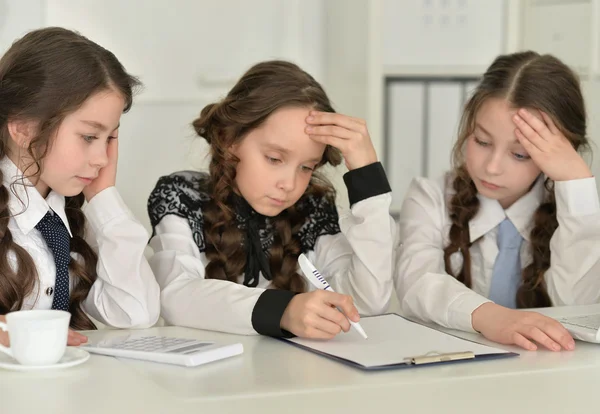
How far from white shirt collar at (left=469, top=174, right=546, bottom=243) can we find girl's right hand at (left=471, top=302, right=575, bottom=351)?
48cm

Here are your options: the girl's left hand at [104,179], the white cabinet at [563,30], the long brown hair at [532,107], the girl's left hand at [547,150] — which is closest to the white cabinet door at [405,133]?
the white cabinet at [563,30]

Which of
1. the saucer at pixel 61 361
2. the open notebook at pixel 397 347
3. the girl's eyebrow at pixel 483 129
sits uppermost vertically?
the girl's eyebrow at pixel 483 129

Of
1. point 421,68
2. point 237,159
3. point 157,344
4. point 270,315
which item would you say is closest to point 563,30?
point 421,68

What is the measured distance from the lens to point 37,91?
147cm

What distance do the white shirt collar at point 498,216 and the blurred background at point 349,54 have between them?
109 cm

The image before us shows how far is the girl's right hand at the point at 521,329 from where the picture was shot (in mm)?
1259

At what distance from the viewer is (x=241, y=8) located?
3094 millimetres

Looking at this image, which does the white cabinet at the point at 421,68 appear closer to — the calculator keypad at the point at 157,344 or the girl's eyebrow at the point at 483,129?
the girl's eyebrow at the point at 483,129

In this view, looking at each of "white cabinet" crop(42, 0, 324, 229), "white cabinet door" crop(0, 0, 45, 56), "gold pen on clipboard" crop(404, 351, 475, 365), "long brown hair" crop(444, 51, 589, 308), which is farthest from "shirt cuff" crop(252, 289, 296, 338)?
"white cabinet door" crop(0, 0, 45, 56)

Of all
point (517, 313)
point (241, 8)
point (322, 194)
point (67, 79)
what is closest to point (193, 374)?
point (517, 313)

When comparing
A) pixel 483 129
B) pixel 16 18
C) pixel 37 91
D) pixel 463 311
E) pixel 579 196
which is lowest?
pixel 463 311

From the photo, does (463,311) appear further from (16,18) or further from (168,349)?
(16,18)

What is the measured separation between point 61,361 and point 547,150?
1065 millimetres

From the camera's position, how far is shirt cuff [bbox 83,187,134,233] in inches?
61.1
